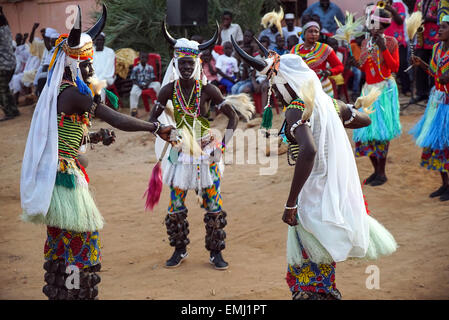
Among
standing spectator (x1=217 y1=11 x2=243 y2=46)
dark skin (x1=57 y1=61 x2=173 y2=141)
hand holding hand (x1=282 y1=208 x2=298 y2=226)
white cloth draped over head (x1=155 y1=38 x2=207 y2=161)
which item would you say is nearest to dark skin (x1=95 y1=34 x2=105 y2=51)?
standing spectator (x1=217 y1=11 x2=243 y2=46)

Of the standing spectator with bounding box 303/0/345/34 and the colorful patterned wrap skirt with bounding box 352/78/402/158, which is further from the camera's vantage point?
the standing spectator with bounding box 303/0/345/34

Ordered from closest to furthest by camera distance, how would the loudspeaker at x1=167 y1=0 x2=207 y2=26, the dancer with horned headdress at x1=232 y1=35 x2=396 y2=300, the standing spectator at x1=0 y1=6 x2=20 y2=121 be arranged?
the dancer with horned headdress at x1=232 y1=35 x2=396 y2=300
the loudspeaker at x1=167 y1=0 x2=207 y2=26
the standing spectator at x1=0 y1=6 x2=20 y2=121

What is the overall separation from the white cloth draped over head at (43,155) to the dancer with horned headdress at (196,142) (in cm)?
169

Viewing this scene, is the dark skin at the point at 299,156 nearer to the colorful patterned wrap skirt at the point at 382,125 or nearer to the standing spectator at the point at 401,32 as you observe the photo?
the colorful patterned wrap skirt at the point at 382,125

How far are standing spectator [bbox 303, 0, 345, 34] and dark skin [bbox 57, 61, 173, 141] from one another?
8697mm

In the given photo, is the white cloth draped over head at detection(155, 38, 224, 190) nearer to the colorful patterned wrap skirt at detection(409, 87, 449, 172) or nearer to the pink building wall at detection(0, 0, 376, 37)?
the colorful patterned wrap skirt at detection(409, 87, 449, 172)

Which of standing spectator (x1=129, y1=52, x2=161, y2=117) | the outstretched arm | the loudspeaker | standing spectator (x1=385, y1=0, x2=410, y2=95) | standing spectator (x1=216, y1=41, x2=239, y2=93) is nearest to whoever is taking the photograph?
the outstretched arm

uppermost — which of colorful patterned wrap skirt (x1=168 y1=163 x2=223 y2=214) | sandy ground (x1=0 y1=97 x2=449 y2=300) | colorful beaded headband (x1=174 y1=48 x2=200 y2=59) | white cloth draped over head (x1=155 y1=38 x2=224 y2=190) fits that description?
colorful beaded headband (x1=174 y1=48 x2=200 y2=59)

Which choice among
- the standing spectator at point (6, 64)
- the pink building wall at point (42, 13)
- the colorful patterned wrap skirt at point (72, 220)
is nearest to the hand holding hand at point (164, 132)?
the colorful patterned wrap skirt at point (72, 220)

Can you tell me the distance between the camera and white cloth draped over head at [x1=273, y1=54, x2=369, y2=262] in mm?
3662
